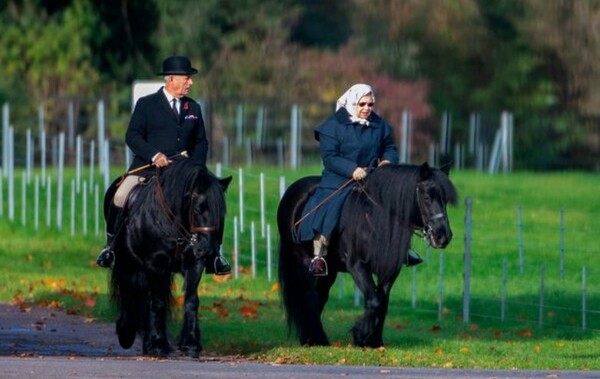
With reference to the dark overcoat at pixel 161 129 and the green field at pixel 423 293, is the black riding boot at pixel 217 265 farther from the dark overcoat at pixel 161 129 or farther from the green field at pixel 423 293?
the dark overcoat at pixel 161 129

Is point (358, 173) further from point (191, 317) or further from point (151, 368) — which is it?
point (151, 368)

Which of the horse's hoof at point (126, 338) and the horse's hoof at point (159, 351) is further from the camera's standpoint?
the horse's hoof at point (126, 338)

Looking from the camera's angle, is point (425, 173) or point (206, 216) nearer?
point (206, 216)

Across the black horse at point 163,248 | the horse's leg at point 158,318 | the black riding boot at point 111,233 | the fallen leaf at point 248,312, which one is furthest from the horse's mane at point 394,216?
the fallen leaf at point 248,312

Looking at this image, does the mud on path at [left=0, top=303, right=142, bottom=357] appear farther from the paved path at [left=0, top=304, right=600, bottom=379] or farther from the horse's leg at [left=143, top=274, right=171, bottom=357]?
the horse's leg at [left=143, top=274, right=171, bottom=357]

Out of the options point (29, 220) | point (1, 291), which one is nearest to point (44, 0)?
point (29, 220)

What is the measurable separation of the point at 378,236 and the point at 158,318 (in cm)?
205

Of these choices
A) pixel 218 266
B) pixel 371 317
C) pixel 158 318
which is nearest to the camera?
pixel 218 266

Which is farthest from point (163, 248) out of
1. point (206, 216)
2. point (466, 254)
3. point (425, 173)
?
point (466, 254)

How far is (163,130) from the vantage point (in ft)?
59.0

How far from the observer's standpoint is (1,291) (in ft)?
80.8

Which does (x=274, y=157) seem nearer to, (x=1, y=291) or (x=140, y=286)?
(x=1, y=291)

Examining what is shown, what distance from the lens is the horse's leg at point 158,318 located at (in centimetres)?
1745

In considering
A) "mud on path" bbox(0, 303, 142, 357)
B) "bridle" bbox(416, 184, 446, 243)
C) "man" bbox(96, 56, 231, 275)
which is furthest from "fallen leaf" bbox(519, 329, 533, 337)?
"man" bbox(96, 56, 231, 275)
